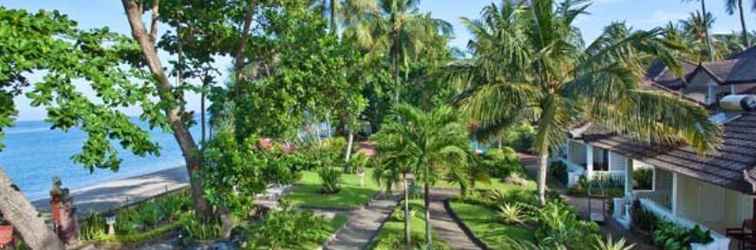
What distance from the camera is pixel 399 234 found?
14.0m

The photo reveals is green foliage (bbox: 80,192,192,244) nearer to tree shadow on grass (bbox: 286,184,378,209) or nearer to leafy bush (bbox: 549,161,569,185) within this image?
tree shadow on grass (bbox: 286,184,378,209)

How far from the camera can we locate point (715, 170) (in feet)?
35.0

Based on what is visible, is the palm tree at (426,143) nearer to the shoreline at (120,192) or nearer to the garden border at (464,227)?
the garden border at (464,227)

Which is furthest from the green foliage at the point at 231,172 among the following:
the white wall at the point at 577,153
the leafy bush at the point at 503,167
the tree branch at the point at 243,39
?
the white wall at the point at 577,153

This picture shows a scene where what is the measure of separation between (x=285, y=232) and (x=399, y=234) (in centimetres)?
342

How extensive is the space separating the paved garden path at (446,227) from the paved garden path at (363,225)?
4.82 ft

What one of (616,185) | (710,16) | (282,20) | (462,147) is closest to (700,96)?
(616,185)

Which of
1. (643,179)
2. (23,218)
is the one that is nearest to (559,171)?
(643,179)

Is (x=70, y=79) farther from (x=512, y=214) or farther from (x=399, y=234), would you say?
(x=512, y=214)

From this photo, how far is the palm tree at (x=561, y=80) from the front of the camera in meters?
12.9

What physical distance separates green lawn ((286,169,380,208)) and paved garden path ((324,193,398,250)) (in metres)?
0.57

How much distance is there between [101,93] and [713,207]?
47.1 feet

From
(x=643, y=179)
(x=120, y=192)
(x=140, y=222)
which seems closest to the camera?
(x=140, y=222)

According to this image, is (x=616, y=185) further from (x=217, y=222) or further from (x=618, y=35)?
(x=217, y=222)
